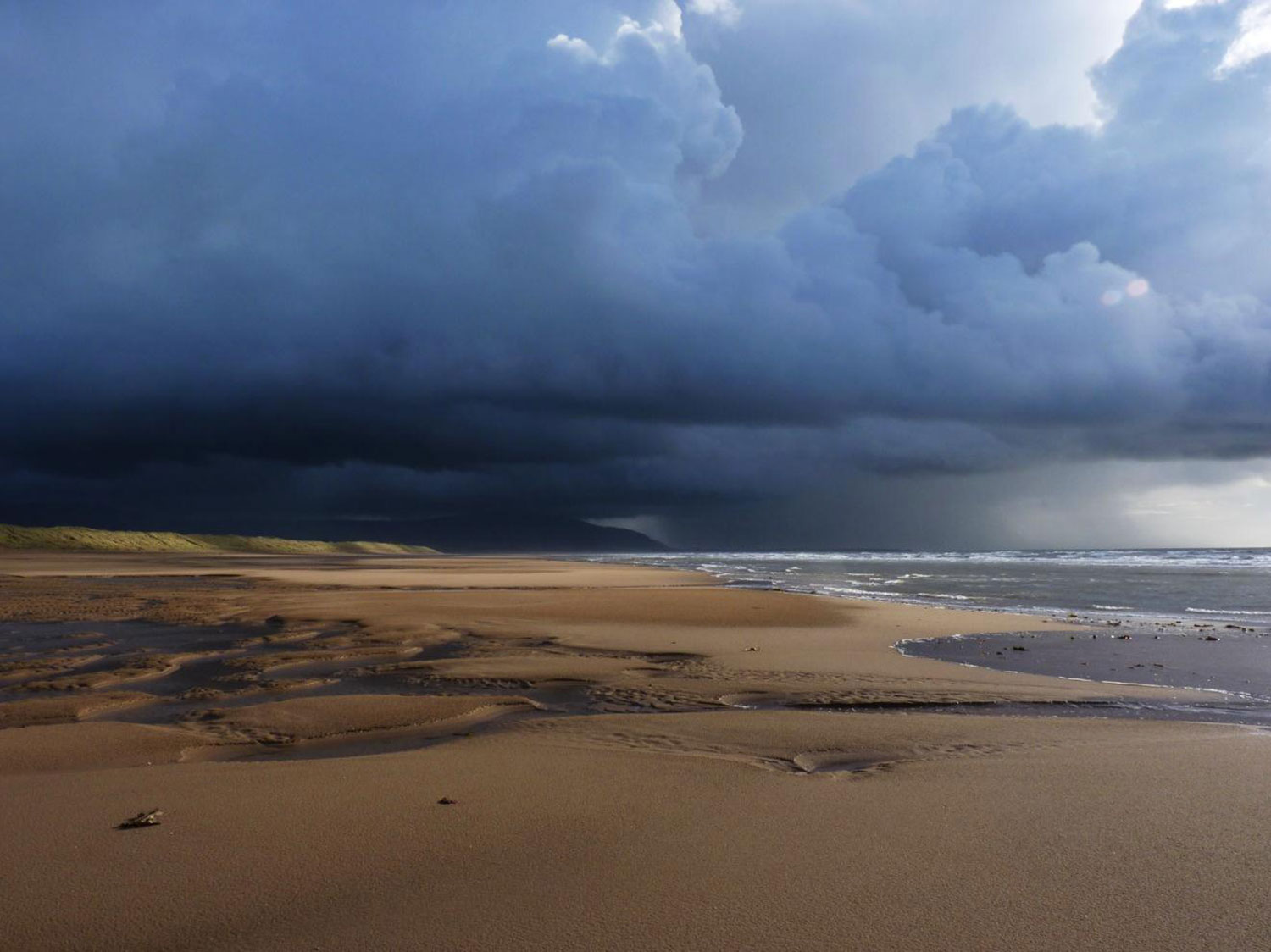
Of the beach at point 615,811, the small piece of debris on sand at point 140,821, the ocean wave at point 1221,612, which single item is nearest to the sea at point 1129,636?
the ocean wave at point 1221,612

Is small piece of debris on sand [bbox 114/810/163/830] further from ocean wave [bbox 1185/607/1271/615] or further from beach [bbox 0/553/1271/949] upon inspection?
ocean wave [bbox 1185/607/1271/615]

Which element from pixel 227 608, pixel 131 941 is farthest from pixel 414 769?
pixel 227 608

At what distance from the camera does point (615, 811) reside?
5.30 metres

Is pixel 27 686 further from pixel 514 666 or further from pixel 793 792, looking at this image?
pixel 793 792

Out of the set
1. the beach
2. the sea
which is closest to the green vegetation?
the sea

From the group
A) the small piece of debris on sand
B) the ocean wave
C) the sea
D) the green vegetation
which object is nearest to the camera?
the small piece of debris on sand

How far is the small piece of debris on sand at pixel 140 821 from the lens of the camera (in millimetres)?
4895

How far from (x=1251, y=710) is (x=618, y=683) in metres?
7.88

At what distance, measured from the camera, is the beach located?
12.2 feet

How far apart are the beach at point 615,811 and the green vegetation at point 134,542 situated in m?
109

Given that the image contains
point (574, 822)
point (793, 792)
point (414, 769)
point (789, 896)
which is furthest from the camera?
point (414, 769)

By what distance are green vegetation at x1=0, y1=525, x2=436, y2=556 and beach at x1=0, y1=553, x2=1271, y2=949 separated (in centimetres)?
10899

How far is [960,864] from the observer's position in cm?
436

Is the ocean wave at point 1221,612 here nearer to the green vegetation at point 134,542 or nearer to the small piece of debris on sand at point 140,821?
the small piece of debris on sand at point 140,821
